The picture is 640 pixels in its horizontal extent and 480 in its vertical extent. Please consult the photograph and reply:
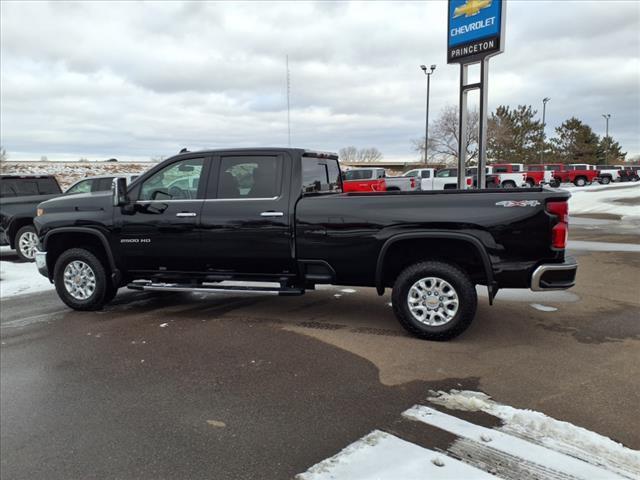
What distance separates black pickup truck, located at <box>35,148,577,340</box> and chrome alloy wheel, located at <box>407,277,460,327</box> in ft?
0.04

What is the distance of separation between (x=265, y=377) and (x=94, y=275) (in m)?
3.26

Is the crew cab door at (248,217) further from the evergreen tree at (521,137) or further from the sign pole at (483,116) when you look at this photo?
the evergreen tree at (521,137)

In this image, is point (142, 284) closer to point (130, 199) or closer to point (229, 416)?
point (130, 199)

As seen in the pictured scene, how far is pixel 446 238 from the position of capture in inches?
191

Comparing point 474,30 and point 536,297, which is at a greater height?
point 474,30

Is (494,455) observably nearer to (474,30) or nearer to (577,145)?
(474,30)

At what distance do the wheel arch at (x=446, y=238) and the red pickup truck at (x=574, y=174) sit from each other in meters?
37.6

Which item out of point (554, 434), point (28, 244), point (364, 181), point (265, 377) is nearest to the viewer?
point (554, 434)

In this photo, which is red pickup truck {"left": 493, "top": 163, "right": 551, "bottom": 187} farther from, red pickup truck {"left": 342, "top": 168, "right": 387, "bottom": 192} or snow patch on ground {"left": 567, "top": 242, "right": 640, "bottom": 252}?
snow patch on ground {"left": 567, "top": 242, "right": 640, "bottom": 252}

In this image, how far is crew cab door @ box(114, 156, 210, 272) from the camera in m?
5.84

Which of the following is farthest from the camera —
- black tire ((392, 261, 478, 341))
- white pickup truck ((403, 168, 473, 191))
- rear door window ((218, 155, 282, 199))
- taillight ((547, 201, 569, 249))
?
white pickup truck ((403, 168, 473, 191))

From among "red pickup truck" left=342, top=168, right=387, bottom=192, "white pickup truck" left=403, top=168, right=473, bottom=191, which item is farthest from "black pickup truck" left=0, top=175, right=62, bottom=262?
"white pickup truck" left=403, top=168, right=473, bottom=191

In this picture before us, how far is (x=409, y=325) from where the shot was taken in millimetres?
5008

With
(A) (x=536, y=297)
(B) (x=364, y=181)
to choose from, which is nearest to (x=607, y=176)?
(B) (x=364, y=181)
